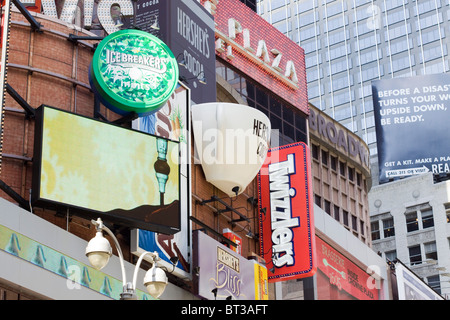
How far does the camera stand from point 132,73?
32.2 metres

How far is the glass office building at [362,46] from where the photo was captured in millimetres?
139125

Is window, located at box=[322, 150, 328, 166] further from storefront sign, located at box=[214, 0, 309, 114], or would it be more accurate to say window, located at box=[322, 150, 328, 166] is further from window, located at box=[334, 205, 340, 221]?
storefront sign, located at box=[214, 0, 309, 114]

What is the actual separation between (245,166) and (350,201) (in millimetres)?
20678

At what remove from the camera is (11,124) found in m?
29.3

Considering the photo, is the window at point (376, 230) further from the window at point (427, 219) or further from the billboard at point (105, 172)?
the billboard at point (105, 172)

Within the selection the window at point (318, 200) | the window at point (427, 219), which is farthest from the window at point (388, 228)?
the window at point (318, 200)

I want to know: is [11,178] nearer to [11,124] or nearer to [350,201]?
[11,124]

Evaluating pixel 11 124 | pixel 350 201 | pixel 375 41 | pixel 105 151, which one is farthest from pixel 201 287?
pixel 375 41

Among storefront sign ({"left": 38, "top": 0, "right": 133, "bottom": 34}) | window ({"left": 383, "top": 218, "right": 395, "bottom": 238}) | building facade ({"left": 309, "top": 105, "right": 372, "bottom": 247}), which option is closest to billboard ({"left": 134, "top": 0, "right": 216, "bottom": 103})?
storefront sign ({"left": 38, "top": 0, "right": 133, "bottom": 34})

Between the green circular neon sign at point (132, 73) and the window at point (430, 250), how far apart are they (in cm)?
5912

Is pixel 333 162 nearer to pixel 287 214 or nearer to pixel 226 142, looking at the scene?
pixel 287 214

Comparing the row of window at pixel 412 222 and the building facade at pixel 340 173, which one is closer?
the building facade at pixel 340 173

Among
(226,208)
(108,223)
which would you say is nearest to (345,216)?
(226,208)

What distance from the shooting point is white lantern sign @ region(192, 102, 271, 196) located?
36.7m
